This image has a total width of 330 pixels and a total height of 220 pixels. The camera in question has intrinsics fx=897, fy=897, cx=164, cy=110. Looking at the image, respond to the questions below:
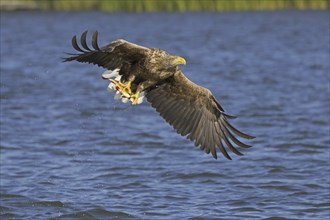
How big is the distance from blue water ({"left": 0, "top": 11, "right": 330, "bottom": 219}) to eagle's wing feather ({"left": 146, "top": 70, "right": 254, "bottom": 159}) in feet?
4.14

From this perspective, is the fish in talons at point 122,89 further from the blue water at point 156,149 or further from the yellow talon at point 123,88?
the blue water at point 156,149

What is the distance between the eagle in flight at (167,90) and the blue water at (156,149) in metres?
1.31

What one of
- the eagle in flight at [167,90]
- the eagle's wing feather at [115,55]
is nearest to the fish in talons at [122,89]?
the eagle in flight at [167,90]

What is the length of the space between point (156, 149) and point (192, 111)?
4186 mm

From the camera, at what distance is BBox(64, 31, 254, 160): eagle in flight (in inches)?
274

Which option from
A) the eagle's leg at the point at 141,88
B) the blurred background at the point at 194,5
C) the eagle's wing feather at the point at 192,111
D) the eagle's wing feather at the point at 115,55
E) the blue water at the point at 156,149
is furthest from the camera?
the blurred background at the point at 194,5

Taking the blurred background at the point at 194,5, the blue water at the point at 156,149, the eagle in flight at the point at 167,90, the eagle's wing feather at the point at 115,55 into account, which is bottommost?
the blue water at the point at 156,149

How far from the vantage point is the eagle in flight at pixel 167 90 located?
274 inches

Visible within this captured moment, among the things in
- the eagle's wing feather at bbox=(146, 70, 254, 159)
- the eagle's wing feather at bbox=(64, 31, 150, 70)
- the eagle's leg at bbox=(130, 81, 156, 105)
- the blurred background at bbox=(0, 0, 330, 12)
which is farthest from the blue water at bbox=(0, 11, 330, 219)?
the blurred background at bbox=(0, 0, 330, 12)

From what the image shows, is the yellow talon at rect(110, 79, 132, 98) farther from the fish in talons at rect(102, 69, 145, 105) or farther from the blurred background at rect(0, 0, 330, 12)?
the blurred background at rect(0, 0, 330, 12)

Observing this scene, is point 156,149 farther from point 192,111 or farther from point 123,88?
point 123,88

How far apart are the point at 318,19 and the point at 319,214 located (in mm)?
35418

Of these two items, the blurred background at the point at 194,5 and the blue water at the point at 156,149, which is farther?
the blurred background at the point at 194,5

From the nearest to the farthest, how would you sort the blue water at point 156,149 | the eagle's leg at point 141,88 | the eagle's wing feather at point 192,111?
the eagle's leg at point 141,88 < the eagle's wing feather at point 192,111 < the blue water at point 156,149
